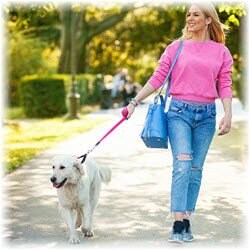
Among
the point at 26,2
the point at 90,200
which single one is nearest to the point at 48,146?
the point at 26,2

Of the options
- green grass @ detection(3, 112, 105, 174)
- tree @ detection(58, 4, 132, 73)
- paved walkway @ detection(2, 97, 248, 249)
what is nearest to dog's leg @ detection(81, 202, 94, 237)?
paved walkway @ detection(2, 97, 248, 249)

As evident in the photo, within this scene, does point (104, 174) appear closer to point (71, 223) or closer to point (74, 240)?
point (71, 223)

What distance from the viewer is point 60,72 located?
32500 millimetres

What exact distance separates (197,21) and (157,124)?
0.91 m

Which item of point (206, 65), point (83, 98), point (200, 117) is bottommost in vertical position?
point (83, 98)

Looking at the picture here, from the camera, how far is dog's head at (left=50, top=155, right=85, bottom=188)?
20.9 ft

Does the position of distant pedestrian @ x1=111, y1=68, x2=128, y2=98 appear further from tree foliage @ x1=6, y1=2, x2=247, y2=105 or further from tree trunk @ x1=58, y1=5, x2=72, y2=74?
tree trunk @ x1=58, y1=5, x2=72, y2=74

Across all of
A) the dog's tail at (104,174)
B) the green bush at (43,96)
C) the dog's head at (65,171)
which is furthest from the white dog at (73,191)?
the green bush at (43,96)

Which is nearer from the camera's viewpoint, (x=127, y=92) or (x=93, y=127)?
(x=93, y=127)

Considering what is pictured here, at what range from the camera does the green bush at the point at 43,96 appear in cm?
2439

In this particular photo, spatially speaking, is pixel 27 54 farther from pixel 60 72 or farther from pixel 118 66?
pixel 118 66

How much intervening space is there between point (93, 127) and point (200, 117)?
12731 mm

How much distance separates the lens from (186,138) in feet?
20.6

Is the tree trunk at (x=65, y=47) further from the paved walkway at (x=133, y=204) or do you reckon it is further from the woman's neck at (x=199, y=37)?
the woman's neck at (x=199, y=37)
